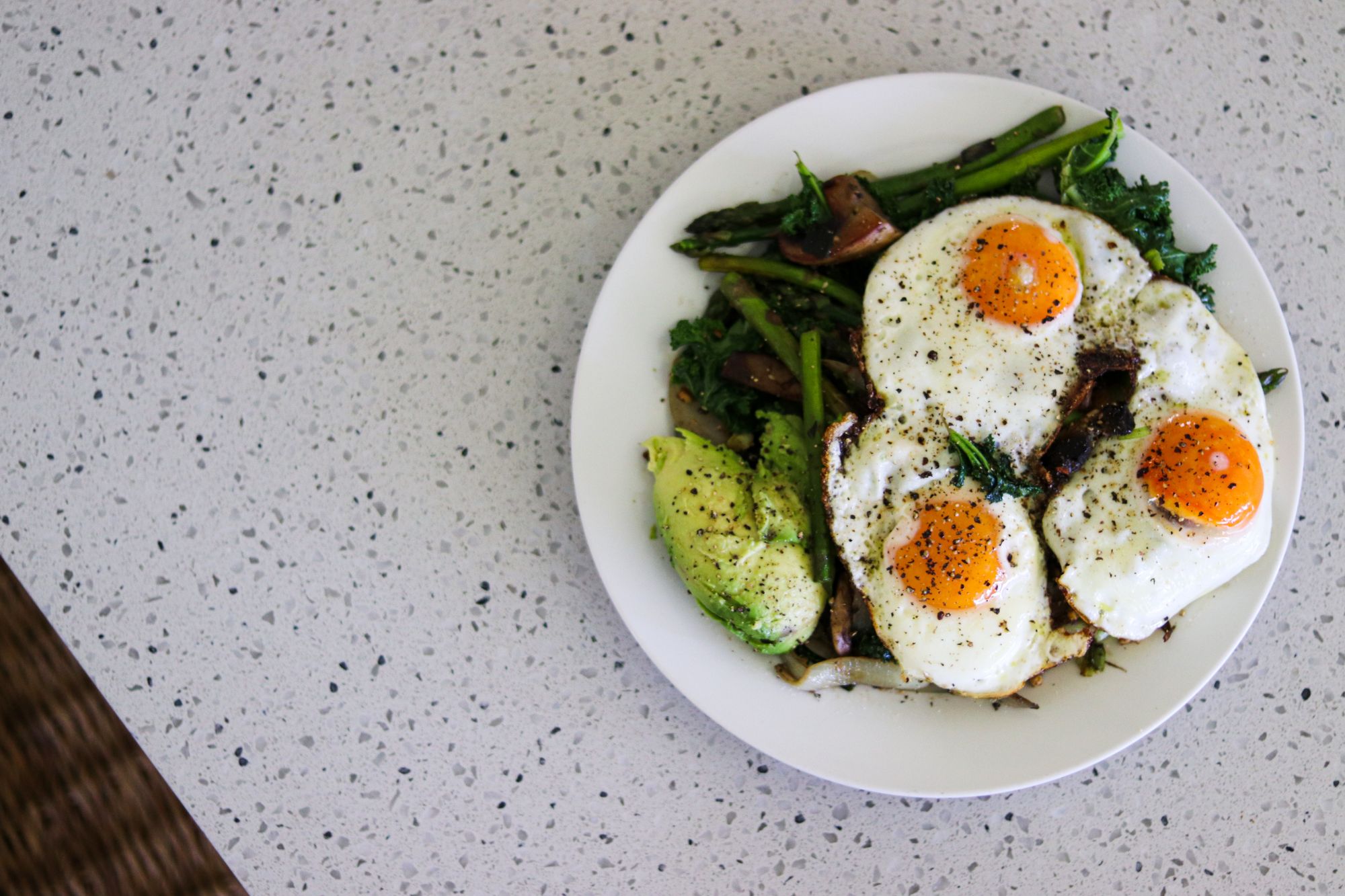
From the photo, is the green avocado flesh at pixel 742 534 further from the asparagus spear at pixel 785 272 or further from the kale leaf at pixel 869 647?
the asparagus spear at pixel 785 272

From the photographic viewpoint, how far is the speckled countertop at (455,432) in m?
2.95

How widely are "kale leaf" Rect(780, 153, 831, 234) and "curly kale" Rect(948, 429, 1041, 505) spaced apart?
0.72 metres

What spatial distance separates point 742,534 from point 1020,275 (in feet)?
3.40

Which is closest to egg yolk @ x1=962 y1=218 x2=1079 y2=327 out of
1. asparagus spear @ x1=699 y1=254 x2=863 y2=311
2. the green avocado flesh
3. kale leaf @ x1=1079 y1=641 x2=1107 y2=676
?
asparagus spear @ x1=699 y1=254 x2=863 y2=311

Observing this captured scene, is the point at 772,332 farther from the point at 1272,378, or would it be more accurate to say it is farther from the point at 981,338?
the point at 1272,378

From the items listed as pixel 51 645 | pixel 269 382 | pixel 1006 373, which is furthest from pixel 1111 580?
pixel 51 645

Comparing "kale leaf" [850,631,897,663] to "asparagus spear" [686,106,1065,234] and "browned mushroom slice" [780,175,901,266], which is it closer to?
"browned mushroom slice" [780,175,901,266]

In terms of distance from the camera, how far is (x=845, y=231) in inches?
102

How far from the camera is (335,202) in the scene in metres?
2.99

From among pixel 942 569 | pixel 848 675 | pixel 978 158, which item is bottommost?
pixel 848 675

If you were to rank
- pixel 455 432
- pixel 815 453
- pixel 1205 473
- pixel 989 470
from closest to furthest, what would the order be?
pixel 1205 473, pixel 989 470, pixel 815 453, pixel 455 432

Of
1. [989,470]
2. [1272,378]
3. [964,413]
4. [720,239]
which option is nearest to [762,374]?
[720,239]

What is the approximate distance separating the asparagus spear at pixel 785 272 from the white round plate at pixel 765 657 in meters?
0.08

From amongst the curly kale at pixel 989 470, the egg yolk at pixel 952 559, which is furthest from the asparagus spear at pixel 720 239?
the egg yolk at pixel 952 559
